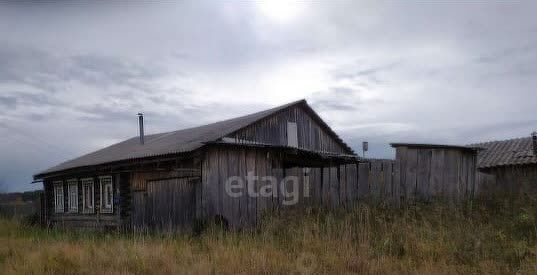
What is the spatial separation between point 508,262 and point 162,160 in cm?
1081

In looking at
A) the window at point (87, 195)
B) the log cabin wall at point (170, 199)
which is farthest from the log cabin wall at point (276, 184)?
the window at point (87, 195)

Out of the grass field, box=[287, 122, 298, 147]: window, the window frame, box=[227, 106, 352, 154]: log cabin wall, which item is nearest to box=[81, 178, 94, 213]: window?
the window frame

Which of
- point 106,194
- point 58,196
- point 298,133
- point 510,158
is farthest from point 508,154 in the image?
point 58,196

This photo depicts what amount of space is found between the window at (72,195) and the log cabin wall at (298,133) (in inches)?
366

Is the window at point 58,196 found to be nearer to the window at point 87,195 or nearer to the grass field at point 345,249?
the window at point 87,195

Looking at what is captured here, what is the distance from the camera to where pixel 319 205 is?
11328 mm

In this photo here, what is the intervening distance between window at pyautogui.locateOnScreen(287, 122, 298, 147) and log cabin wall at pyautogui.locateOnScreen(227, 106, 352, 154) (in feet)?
0.41

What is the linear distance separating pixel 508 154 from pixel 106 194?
737 inches

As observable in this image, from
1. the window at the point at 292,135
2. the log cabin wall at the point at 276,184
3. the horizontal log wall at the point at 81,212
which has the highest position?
the window at the point at 292,135

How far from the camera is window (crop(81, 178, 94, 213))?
21078 millimetres

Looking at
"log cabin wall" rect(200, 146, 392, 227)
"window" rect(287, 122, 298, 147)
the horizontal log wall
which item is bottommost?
the horizontal log wall

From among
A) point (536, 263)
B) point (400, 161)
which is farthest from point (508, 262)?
point (400, 161)

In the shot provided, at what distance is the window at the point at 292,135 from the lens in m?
19.4

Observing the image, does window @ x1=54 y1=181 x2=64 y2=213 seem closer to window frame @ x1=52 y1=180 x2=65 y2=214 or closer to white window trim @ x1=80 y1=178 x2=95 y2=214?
window frame @ x1=52 y1=180 x2=65 y2=214
